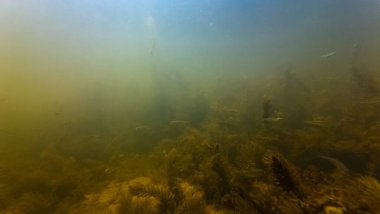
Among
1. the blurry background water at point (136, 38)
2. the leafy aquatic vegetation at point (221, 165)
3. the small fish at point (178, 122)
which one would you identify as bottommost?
the leafy aquatic vegetation at point (221, 165)

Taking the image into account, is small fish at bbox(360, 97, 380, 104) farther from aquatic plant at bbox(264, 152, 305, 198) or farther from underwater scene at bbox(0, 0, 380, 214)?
aquatic plant at bbox(264, 152, 305, 198)

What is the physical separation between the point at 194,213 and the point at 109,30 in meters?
63.0

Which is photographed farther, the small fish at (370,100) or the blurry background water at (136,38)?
the blurry background water at (136,38)

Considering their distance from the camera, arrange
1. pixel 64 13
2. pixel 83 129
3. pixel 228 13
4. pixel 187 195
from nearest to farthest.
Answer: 1. pixel 187 195
2. pixel 83 129
3. pixel 64 13
4. pixel 228 13

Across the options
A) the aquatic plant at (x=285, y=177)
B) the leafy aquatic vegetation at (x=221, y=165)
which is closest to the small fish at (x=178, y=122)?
the leafy aquatic vegetation at (x=221, y=165)

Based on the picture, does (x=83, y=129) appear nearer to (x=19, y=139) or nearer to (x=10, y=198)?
(x=19, y=139)

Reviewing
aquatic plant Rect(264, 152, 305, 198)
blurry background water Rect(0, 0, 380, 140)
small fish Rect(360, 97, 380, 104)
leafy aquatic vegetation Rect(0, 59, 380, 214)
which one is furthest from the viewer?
blurry background water Rect(0, 0, 380, 140)

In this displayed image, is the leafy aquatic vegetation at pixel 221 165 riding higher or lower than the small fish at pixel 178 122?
lower

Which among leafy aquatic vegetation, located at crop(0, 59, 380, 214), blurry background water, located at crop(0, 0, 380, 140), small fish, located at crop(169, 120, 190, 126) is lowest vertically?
leafy aquatic vegetation, located at crop(0, 59, 380, 214)

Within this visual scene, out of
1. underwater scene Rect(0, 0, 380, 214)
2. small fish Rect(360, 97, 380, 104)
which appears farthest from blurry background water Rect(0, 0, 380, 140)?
small fish Rect(360, 97, 380, 104)

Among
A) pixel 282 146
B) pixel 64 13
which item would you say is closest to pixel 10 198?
pixel 282 146

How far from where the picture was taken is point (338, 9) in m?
57.8

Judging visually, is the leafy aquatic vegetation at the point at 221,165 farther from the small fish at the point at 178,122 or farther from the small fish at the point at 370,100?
the small fish at the point at 178,122

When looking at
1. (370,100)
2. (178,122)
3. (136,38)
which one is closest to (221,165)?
(178,122)
